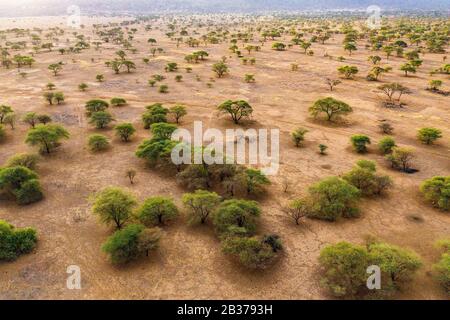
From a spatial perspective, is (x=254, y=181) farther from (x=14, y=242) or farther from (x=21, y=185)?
(x=21, y=185)

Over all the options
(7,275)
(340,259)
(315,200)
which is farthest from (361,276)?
(7,275)

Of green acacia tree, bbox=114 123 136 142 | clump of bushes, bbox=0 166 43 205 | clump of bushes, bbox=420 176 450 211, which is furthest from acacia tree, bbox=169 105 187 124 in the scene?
clump of bushes, bbox=420 176 450 211

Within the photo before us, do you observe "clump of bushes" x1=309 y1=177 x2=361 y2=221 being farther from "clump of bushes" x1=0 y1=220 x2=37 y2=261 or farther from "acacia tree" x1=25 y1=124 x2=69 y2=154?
"acacia tree" x1=25 y1=124 x2=69 y2=154

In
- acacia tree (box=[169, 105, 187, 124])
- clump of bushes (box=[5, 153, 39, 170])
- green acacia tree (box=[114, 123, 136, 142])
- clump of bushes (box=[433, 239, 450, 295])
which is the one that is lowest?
clump of bushes (box=[433, 239, 450, 295])

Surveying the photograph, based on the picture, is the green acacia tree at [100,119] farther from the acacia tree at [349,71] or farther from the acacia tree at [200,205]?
the acacia tree at [349,71]

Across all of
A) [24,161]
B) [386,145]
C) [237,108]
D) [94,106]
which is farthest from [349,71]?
[24,161]

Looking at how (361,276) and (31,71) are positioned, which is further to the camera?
(31,71)

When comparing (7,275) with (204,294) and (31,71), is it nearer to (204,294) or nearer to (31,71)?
(204,294)
